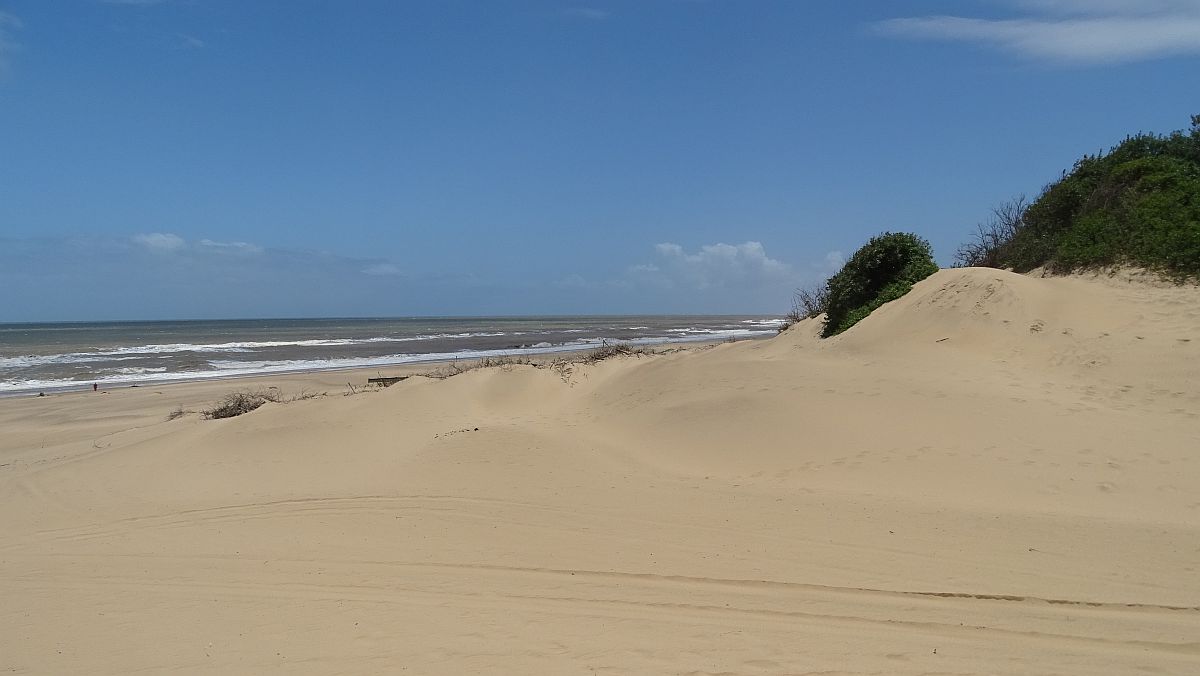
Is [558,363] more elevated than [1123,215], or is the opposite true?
[1123,215]

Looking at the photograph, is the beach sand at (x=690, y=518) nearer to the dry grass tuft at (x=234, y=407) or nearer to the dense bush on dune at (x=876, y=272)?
the dry grass tuft at (x=234, y=407)

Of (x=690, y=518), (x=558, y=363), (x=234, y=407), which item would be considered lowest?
(x=690, y=518)

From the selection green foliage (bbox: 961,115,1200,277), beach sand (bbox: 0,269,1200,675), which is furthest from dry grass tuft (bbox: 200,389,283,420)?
green foliage (bbox: 961,115,1200,277)

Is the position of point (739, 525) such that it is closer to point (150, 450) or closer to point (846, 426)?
point (846, 426)

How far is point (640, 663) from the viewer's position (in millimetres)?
4391

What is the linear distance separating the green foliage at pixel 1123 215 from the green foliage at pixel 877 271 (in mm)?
2333

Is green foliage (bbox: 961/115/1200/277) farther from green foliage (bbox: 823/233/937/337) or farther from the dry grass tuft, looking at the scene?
the dry grass tuft

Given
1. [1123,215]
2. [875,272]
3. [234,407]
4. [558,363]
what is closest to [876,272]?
[875,272]

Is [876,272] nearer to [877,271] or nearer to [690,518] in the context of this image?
[877,271]

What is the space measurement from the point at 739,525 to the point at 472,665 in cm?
338

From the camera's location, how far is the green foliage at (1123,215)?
42.2ft

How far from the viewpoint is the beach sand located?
186 inches

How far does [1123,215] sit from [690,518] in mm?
12993

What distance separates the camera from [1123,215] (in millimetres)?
14039
